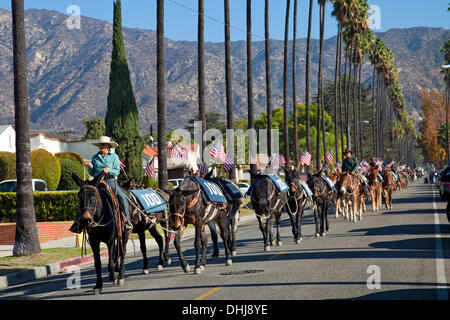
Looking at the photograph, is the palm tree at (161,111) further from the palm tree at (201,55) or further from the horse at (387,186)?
the horse at (387,186)

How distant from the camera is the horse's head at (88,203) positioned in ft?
38.9

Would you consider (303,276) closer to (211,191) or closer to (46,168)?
(211,191)

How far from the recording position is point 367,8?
77312 mm

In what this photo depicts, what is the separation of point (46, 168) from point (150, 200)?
2327 cm

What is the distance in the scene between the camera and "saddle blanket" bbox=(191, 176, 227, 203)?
15.0 m

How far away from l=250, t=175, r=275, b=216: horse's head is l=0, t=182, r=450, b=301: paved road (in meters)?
1.20

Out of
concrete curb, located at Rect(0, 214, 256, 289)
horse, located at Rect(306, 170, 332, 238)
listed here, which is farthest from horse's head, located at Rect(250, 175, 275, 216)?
concrete curb, located at Rect(0, 214, 256, 289)

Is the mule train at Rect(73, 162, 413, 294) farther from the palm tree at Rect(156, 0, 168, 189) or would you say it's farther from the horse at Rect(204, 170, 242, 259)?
the palm tree at Rect(156, 0, 168, 189)

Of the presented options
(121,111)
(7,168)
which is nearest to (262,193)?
(7,168)

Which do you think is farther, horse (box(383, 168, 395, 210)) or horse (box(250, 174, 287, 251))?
horse (box(383, 168, 395, 210))

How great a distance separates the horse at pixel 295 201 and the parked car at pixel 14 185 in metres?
17.0

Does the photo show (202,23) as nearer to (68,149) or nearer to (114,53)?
(114,53)

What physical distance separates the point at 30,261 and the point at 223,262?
591cm

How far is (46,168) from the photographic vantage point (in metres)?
36.4
